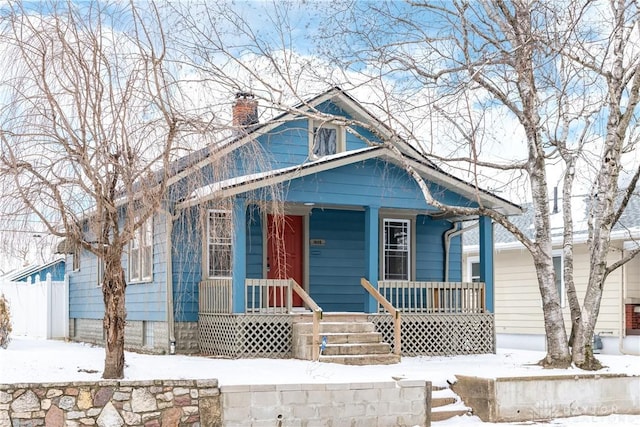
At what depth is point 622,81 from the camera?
1412 centimetres

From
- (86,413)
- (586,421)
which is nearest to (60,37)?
(86,413)

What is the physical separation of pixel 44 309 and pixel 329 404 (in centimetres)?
1445

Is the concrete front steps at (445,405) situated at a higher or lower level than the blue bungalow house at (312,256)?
lower

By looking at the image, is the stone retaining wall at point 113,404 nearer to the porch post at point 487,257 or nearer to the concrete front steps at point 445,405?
the concrete front steps at point 445,405

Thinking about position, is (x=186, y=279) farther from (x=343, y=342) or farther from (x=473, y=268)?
(x=473, y=268)

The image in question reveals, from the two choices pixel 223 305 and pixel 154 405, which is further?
pixel 223 305

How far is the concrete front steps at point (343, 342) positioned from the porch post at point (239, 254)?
3.82ft

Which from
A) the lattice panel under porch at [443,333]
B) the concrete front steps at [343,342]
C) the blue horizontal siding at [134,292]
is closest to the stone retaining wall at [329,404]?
the concrete front steps at [343,342]

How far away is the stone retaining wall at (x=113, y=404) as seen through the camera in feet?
31.8

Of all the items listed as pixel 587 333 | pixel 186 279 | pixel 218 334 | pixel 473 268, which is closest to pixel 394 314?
pixel 218 334

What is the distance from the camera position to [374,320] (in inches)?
627

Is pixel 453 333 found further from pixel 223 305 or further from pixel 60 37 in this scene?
pixel 60 37

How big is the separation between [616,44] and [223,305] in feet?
27.1

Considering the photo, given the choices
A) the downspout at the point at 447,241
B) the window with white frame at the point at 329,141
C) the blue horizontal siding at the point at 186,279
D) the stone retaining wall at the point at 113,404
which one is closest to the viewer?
the stone retaining wall at the point at 113,404
